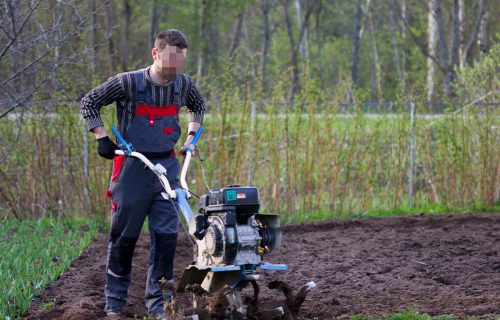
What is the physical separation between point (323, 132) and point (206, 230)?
24.7ft

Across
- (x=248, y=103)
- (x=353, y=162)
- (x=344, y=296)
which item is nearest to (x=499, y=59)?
(x=353, y=162)

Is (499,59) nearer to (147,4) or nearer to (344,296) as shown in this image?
(344,296)

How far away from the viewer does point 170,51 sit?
18.9 ft

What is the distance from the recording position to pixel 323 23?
4678cm

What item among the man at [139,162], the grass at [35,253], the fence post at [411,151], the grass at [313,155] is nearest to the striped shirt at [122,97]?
the man at [139,162]

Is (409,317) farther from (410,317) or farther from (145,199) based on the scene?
(145,199)

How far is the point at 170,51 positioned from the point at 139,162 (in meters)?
0.82

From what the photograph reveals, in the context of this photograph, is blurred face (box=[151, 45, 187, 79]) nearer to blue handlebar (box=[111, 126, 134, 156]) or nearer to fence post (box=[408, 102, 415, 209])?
blue handlebar (box=[111, 126, 134, 156])

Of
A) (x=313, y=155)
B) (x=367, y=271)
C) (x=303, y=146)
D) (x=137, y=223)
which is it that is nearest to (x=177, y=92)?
(x=137, y=223)

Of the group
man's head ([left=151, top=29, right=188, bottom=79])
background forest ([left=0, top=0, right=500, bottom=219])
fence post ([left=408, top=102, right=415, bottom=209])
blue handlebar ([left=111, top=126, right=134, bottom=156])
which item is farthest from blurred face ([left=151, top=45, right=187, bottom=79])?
fence post ([left=408, top=102, right=415, bottom=209])

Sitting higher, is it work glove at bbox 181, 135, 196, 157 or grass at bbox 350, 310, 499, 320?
work glove at bbox 181, 135, 196, 157

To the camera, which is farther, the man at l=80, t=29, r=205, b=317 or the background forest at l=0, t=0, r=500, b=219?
the background forest at l=0, t=0, r=500, b=219

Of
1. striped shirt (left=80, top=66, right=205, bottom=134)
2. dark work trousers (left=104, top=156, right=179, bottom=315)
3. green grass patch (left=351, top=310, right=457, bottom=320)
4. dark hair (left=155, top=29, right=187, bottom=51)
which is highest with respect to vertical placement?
dark hair (left=155, top=29, right=187, bottom=51)

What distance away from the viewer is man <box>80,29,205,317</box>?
19.6 ft
